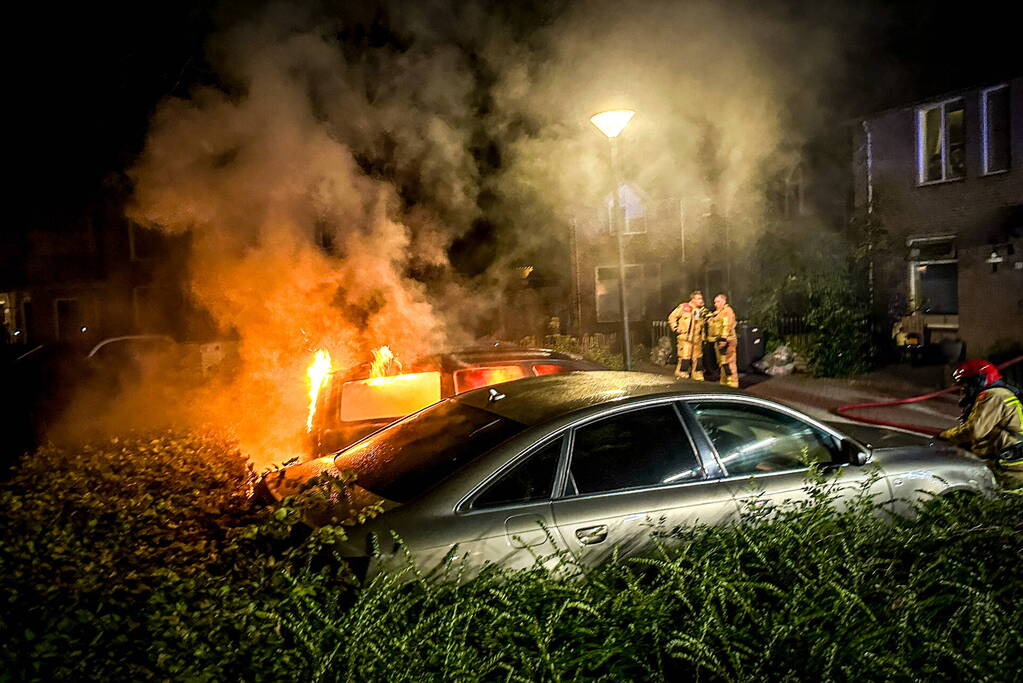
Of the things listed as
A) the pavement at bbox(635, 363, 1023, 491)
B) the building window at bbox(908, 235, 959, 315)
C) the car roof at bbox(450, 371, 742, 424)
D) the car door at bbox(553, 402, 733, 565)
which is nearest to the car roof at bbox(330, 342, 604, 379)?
the car roof at bbox(450, 371, 742, 424)

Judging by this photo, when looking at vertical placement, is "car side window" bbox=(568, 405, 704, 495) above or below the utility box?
above

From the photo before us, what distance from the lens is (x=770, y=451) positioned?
4.30m

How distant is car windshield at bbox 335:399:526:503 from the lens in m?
3.71

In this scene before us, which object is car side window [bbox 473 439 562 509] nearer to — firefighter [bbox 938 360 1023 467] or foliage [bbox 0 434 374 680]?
foliage [bbox 0 434 374 680]

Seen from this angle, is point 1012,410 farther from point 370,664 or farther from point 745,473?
point 370,664

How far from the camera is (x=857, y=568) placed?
3.15 metres

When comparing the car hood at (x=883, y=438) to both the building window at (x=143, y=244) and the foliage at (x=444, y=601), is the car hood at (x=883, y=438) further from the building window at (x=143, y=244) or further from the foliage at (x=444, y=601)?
the building window at (x=143, y=244)

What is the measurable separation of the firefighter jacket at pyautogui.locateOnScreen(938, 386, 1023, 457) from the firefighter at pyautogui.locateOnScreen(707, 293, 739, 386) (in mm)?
7161

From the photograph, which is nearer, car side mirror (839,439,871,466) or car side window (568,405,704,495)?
car side window (568,405,704,495)

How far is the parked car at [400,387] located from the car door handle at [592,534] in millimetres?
2225

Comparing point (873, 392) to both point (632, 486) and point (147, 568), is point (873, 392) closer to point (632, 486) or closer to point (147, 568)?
point (632, 486)

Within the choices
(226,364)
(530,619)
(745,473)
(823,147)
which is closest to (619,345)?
(823,147)

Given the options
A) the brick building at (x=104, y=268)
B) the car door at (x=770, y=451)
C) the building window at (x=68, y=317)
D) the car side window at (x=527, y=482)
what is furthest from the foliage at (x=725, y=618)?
the building window at (x=68, y=317)

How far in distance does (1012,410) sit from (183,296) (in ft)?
85.2
